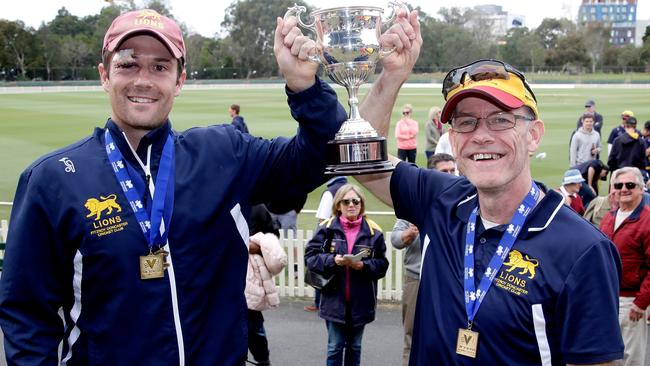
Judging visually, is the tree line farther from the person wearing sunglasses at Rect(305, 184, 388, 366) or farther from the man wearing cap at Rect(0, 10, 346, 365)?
the man wearing cap at Rect(0, 10, 346, 365)

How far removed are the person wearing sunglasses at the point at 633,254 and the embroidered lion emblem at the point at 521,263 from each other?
395 cm

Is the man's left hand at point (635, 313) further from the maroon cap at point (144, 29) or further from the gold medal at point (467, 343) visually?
the maroon cap at point (144, 29)

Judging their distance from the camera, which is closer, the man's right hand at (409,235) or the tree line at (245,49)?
the man's right hand at (409,235)

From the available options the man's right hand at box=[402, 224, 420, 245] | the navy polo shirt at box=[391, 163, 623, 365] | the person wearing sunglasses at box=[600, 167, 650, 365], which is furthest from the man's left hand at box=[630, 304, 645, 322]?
the navy polo shirt at box=[391, 163, 623, 365]

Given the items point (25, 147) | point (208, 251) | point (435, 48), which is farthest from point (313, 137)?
point (435, 48)

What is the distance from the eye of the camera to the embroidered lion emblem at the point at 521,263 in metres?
2.38

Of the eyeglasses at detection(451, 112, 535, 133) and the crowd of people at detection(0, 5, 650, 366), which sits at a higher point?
the eyeglasses at detection(451, 112, 535, 133)

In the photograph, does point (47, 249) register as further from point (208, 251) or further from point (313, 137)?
point (313, 137)

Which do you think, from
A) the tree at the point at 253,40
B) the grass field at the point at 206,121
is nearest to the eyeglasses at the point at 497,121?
the grass field at the point at 206,121

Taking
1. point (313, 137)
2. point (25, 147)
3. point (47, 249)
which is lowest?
point (25, 147)

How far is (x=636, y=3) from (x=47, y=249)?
206 metres

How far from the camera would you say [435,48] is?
274 ft

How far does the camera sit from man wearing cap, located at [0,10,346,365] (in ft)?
→ 7.54

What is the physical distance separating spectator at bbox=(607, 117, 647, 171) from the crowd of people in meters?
12.2
